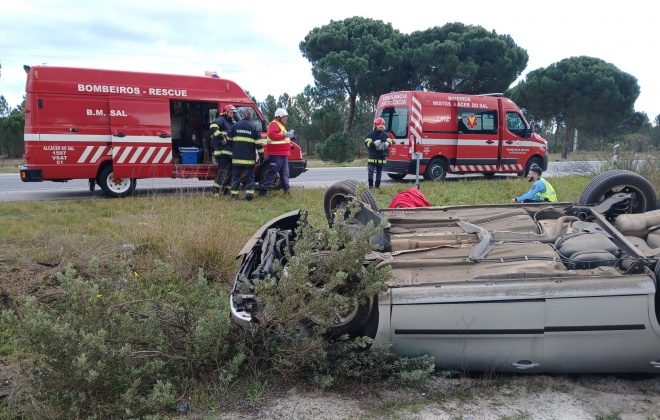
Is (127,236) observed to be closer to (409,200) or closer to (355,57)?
(409,200)

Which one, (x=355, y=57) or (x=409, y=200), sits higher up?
(x=355, y=57)

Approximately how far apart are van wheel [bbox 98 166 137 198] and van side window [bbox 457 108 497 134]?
26.6 feet

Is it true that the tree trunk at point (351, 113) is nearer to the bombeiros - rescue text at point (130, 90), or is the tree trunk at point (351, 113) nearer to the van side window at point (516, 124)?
the van side window at point (516, 124)

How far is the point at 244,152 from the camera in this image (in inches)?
364

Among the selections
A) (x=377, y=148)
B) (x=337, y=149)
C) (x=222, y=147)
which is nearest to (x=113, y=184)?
(x=222, y=147)

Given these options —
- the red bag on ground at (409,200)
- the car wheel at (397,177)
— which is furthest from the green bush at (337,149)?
the red bag on ground at (409,200)

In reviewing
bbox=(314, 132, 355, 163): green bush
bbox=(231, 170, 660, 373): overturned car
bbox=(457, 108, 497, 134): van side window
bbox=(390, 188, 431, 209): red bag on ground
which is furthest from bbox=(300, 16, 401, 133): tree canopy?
bbox=(231, 170, 660, 373): overturned car

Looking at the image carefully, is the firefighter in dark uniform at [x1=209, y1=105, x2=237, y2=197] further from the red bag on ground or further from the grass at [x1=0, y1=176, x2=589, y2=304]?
the red bag on ground

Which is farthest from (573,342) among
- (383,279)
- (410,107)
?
(410,107)

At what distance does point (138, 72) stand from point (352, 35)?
75.0ft

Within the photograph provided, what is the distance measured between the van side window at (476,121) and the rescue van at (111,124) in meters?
5.66

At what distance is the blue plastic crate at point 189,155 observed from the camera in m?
10.4

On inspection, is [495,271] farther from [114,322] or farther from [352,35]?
[352,35]

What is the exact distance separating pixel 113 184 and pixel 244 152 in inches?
106
